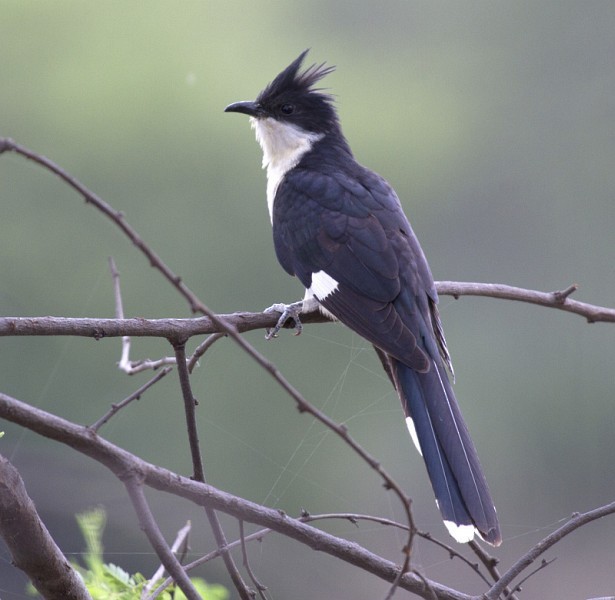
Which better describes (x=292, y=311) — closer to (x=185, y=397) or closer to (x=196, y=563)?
(x=185, y=397)

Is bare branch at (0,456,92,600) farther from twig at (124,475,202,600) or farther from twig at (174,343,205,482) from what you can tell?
twig at (174,343,205,482)

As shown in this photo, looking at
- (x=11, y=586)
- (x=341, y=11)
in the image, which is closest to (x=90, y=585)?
(x=11, y=586)

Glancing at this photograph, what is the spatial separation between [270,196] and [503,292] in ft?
2.78

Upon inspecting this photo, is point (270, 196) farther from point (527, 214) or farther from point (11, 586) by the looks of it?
point (527, 214)

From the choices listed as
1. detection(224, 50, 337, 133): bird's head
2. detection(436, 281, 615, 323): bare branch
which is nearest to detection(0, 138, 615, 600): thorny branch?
detection(436, 281, 615, 323): bare branch

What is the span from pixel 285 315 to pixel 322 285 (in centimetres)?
24

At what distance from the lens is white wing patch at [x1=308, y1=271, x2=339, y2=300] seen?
78.4 inches

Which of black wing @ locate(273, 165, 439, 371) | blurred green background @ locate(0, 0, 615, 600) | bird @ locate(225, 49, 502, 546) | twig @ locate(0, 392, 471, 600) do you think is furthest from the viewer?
blurred green background @ locate(0, 0, 615, 600)

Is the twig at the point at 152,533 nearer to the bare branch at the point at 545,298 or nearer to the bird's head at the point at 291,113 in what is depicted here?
the bare branch at the point at 545,298

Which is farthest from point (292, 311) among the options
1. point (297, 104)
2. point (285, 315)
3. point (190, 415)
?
point (297, 104)

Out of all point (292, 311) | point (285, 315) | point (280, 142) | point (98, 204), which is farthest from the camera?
point (280, 142)

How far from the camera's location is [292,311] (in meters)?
1.90

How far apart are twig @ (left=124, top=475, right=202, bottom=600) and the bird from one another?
0.57 m

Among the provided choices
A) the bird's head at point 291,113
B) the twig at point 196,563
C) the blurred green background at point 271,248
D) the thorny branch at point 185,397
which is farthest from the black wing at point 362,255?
the blurred green background at point 271,248
